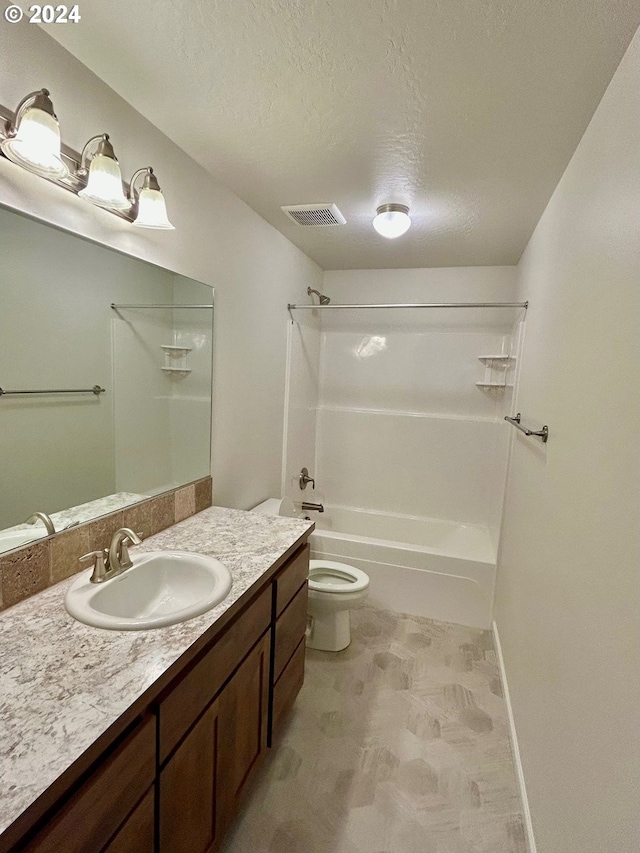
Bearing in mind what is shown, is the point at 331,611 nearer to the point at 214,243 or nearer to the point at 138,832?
the point at 138,832

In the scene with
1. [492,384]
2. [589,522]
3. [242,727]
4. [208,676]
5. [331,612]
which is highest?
[492,384]

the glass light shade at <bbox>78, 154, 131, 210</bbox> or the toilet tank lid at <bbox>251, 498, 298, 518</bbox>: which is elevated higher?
the glass light shade at <bbox>78, 154, 131, 210</bbox>

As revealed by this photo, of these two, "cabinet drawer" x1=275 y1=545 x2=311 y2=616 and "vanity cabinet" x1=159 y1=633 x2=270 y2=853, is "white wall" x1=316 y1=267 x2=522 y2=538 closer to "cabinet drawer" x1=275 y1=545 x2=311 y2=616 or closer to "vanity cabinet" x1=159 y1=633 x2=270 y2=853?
"cabinet drawer" x1=275 y1=545 x2=311 y2=616

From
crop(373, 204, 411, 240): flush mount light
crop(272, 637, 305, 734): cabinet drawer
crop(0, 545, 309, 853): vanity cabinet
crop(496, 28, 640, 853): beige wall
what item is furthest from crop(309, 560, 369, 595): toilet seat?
crop(373, 204, 411, 240): flush mount light

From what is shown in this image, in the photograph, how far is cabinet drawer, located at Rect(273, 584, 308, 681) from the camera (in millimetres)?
1528

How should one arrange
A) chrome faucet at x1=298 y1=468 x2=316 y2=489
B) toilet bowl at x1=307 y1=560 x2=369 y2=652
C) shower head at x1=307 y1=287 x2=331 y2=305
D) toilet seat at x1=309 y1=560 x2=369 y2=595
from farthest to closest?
chrome faucet at x1=298 y1=468 x2=316 y2=489 < shower head at x1=307 y1=287 x2=331 y2=305 < toilet seat at x1=309 y1=560 x2=369 y2=595 < toilet bowl at x1=307 y1=560 x2=369 y2=652

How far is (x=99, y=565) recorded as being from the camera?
1201 mm

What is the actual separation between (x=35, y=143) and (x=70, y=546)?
1091mm

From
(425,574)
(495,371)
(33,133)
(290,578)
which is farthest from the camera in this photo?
(495,371)

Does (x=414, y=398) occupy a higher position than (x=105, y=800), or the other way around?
(x=414, y=398)

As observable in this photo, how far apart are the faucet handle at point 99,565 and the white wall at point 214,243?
0.84 meters

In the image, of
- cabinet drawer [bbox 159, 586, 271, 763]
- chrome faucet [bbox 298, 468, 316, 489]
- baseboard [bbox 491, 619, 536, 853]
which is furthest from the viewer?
chrome faucet [bbox 298, 468, 316, 489]

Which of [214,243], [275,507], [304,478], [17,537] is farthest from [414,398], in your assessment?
[17,537]

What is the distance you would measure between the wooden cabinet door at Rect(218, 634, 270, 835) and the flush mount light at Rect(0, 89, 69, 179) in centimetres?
149
